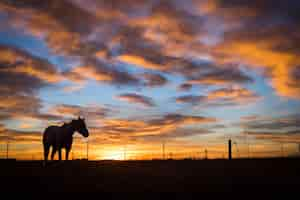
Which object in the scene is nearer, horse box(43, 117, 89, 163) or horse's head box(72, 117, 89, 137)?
horse box(43, 117, 89, 163)

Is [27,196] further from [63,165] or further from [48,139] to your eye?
[48,139]

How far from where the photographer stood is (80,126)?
21.3 m

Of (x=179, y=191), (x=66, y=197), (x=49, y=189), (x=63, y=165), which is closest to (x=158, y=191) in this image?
(x=179, y=191)

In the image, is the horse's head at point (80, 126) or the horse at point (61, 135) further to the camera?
the horse's head at point (80, 126)

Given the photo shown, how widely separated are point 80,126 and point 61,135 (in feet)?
4.94

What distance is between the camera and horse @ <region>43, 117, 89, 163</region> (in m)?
20.2

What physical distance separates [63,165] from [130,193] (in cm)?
1109

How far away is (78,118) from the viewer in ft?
70.4

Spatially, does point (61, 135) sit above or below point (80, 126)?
below

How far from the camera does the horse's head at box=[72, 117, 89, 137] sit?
21.1 m

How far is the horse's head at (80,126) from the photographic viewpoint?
21.1 m

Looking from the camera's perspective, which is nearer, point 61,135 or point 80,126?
point 61,135

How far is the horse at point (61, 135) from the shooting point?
66.4 ft

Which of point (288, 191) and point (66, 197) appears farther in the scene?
point (288, 191)
